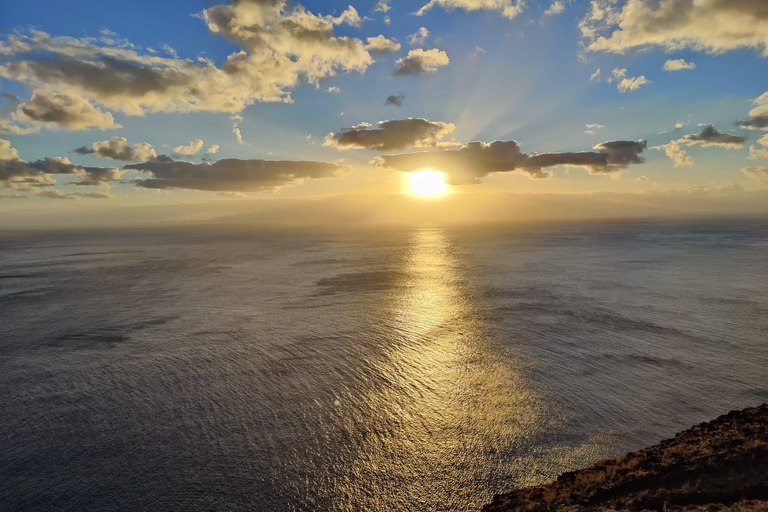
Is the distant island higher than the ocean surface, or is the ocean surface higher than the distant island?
the distant island

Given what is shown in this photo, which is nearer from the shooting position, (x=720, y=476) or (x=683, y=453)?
(x=720, y=476)

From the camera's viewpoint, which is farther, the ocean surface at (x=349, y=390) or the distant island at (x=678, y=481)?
the ocean surface at (x=349, y=390)

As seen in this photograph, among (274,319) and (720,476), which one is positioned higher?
(720,476)

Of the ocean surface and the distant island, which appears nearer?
the distant island

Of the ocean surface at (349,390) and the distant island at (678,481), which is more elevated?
the distant island at (678,481)

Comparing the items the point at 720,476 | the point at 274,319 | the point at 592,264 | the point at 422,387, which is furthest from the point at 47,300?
the point at 592,264

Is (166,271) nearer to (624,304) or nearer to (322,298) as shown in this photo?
(322,298)
